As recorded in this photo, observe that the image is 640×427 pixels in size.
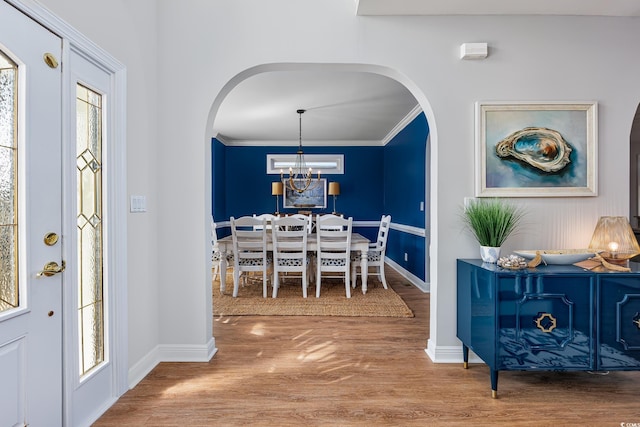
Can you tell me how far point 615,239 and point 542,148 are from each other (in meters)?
0.73

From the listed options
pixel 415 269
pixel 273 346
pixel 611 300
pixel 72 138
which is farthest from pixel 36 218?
pixel 415 269

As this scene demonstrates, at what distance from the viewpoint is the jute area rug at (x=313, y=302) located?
11.9 feet

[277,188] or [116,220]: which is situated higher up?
[277,188]

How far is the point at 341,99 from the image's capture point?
178 inches

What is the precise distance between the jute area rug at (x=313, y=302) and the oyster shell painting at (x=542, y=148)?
6.20ft

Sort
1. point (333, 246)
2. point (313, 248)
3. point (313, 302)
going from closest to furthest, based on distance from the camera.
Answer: point (313, 302) → point (333, 246) → point (313, 248)

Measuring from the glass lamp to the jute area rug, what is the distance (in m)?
1.78

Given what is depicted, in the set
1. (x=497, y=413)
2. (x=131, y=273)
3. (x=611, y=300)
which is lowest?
(x=497, y=413)

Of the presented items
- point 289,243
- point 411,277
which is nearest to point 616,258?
point 289,243

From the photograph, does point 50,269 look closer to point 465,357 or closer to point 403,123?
point 465,357

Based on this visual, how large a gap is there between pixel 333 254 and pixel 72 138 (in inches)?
118

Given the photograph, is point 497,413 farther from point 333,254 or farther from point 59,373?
point 333,254

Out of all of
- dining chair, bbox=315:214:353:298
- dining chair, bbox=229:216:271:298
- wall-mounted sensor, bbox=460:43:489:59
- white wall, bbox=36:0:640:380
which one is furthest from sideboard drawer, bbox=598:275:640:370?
dining chair, bbox=229:216:271:298

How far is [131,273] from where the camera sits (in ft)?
7.05
